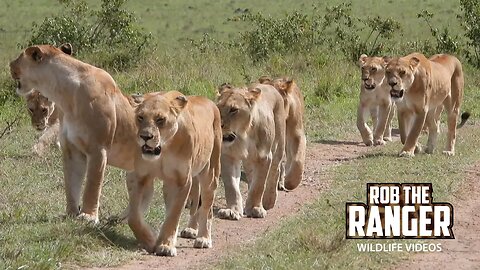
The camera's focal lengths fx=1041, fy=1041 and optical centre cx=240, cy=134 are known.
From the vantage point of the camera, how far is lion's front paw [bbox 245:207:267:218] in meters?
7.76

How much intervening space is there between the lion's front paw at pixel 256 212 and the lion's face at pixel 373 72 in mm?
4551

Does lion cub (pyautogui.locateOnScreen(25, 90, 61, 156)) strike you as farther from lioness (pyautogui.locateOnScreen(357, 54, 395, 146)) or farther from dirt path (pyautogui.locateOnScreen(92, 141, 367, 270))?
lioness (pyautogui.locateOnScreen(357, 54, 395, 146))

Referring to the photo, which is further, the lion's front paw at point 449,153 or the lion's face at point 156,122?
the lion's front paw at point 449,153

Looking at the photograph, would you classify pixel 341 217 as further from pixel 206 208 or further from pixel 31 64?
pixel 31 64

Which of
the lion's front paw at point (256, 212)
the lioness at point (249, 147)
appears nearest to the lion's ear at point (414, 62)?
the lioness at point (249, 147)

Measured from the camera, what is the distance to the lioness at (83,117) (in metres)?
6.77

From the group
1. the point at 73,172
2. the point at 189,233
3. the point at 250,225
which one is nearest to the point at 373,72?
the point at 250,225

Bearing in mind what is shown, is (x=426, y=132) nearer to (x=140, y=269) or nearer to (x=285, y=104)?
(x=285, y=104)

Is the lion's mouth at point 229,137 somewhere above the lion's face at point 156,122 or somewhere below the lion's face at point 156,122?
below

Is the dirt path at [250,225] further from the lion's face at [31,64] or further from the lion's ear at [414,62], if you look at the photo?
the lion's face at [31,64]

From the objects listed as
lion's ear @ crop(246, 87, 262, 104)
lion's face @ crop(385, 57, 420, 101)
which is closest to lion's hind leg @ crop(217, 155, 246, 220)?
lion's ear @ crop(246, 87, 262, 104)

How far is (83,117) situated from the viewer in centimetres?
677

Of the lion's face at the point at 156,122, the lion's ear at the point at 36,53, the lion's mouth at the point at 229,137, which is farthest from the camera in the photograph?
the lion's mouth at the point at 229,137

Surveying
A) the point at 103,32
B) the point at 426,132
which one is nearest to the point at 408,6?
the point at 103,32
